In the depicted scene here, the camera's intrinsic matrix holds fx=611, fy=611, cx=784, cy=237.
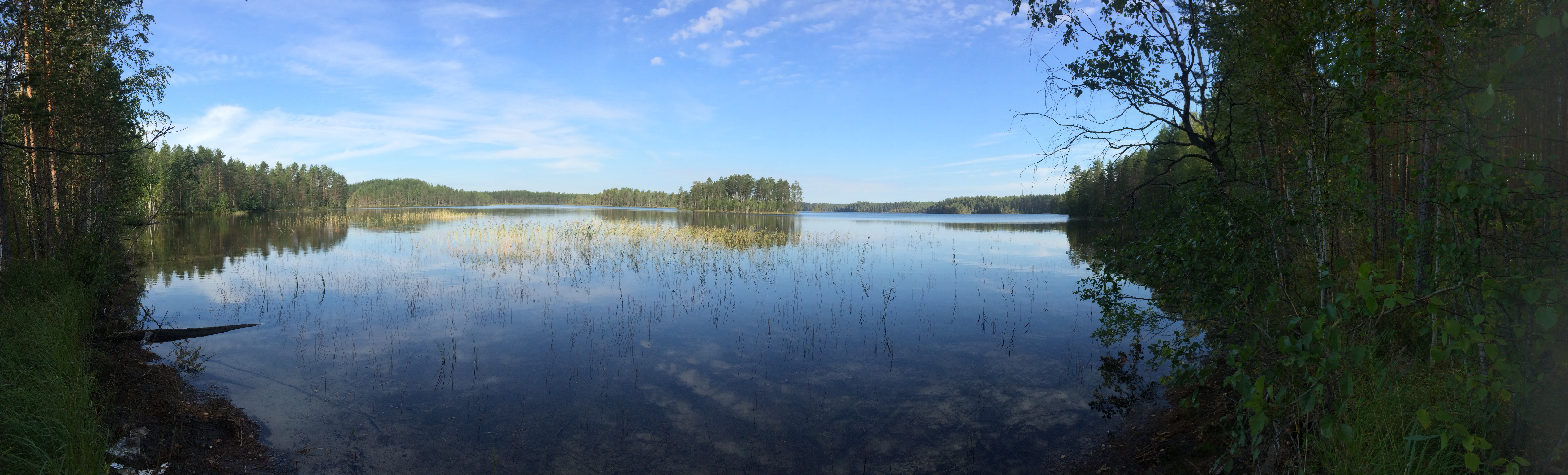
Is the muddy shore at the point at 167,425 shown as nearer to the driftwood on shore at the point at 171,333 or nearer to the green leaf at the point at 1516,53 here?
the driftwood on shore at the point at 171,333

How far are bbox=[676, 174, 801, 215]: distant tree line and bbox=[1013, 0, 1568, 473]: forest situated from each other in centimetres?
13531

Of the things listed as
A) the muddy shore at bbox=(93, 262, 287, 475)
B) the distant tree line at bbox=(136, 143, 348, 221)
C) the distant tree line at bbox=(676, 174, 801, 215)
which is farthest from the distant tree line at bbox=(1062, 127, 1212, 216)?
the distant tree line at bbox=(676, 174, 801, 215)

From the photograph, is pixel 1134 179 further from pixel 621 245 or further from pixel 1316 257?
pixel 1316 257

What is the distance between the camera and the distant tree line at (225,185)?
6312 centimetres

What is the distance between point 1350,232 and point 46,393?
15239 millimetres

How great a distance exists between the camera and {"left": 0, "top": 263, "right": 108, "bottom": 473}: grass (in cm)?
449

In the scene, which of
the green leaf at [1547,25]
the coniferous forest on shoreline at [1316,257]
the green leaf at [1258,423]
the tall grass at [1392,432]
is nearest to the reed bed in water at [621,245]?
the coniferous forest on shoreline at [1316,257]

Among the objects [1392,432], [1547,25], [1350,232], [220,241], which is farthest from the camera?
[220,241]

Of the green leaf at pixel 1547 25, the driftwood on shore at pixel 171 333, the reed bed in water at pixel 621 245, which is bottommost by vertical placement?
the driftwood on shore at pixel 171 333

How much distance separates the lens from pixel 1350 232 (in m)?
8.96

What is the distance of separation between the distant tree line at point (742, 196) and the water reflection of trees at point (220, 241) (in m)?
95.3

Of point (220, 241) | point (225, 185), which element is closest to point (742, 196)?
point (225, 185)

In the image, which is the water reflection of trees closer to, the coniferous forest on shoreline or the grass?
the coniferous forest on shoreline

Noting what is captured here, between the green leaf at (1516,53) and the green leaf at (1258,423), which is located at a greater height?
the green leaf at (1516,53)
